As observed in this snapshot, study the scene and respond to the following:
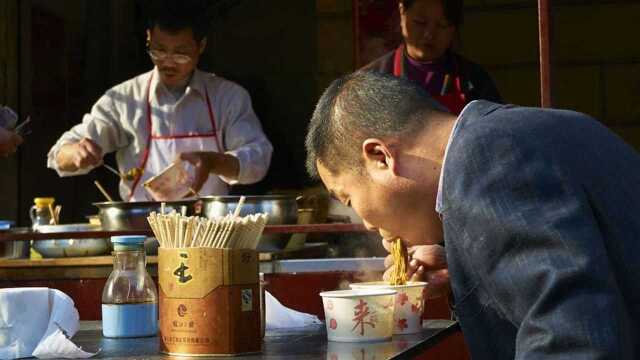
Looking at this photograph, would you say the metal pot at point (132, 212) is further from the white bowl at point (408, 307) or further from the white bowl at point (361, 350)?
the white bowl at point (361, 350)

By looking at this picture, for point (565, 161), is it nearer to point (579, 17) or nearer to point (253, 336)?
point (253, 336)

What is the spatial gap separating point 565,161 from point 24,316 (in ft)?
4.26

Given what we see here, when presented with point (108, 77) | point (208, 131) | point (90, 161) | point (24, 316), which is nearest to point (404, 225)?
point (24, 316)

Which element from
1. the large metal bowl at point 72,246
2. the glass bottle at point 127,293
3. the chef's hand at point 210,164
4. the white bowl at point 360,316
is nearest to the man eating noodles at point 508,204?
the white bowl at point 360,316

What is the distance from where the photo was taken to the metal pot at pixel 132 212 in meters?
4.23

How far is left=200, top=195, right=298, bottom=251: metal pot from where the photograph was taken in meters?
4.15

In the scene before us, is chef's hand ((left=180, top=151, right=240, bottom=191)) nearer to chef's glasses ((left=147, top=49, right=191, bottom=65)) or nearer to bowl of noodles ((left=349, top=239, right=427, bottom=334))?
chef's glasses ((left=147, top=49, right=191, bottom=65))

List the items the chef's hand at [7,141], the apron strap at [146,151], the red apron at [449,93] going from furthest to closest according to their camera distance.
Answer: the apron strap at [146,151]
the red apron at [449,93]
the chef's hand at [7,141]

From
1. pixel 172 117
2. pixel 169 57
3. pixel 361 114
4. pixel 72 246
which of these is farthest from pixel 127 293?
Answer: pixel 172 117

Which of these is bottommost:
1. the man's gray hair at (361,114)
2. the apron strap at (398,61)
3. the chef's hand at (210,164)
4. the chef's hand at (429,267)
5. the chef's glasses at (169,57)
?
the chef's hand at (429,267)

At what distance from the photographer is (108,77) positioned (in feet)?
24.6

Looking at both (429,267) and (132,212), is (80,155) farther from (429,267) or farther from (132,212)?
(429,267)

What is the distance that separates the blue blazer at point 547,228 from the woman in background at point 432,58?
2949 millimetres

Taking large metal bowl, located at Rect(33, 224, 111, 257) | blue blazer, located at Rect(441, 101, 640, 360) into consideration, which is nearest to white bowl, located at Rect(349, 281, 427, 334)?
Answer: blue blazer, located at Rect(441, 101, 640, 360)
